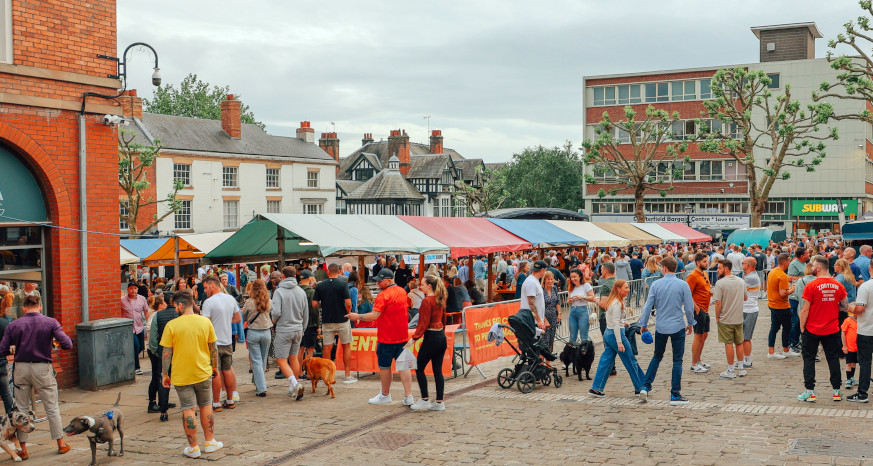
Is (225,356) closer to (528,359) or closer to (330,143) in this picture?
(528,359)

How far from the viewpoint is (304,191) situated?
2004 inches

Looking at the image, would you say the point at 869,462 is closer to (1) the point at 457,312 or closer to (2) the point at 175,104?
(1) the point at 457,312

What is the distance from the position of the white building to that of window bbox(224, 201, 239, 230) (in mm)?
32306

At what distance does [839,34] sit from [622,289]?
66.9ft

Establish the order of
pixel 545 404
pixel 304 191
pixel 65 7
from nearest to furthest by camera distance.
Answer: pixel 545 404
pixel 65 7
pixel 304 191

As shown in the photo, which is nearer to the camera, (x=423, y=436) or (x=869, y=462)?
(x=869, y=462)

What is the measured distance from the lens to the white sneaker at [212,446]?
7.71 m

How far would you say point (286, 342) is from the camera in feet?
34.5

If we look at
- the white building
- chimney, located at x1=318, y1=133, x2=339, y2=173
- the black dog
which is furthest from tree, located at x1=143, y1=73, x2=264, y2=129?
the black dog

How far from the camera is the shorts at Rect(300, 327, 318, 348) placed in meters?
11.7

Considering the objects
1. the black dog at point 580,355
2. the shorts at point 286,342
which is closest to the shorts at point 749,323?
the black dog at point 580,355

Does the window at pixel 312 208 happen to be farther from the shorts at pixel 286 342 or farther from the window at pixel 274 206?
the shorts at pixel 286 342

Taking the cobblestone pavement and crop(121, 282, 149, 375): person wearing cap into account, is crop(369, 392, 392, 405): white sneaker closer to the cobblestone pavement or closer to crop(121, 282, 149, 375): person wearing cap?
the cobblestone pavement

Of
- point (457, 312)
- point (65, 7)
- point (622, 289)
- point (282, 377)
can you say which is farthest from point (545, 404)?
point (65, 7)
